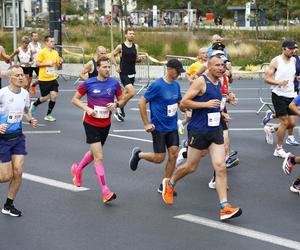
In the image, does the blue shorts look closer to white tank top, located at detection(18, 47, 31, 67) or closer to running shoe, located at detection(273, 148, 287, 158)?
running shoe, located at detection(273, 148, 287, 158)

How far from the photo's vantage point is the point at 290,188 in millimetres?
9695

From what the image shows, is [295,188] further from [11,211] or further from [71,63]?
[71,63]

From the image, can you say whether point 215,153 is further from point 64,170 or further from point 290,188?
point 64,170

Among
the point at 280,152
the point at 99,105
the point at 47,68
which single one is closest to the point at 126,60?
the point at 47,68

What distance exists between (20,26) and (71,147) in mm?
35299

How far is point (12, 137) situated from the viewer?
8320 millimetres

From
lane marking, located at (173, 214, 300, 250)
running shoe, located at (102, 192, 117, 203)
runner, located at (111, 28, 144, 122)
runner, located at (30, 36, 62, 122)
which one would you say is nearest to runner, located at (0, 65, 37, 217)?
running shoe, located at (102, 192, 117, 203)

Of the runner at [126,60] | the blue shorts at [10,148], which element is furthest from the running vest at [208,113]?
the runner at [126,60]

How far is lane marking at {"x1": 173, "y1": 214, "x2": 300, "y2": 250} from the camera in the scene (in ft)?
23.9

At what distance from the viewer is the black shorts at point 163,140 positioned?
9.14 m

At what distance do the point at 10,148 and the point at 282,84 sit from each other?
5.13 metres

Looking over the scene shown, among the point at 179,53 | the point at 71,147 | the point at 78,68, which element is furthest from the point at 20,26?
the point at 71,147

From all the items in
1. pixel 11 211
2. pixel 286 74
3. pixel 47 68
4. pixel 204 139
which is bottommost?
pixel 11 211

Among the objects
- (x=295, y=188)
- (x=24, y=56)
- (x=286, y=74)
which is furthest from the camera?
(x=24, y=56)
